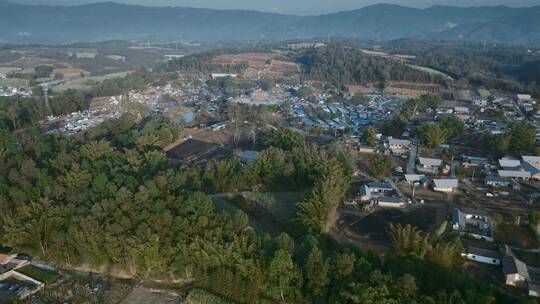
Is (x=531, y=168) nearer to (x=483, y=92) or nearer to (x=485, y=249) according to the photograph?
(x=485, y=249)

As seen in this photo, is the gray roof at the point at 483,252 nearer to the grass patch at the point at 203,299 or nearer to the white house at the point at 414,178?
the white house at the point at 414,178

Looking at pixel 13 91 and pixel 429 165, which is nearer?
pixel 429 165

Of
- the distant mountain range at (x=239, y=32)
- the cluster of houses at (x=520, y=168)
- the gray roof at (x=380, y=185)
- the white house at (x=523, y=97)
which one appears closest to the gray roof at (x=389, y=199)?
the gray roof at (x=380, y=185)

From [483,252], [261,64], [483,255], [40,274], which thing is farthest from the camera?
[261,64]

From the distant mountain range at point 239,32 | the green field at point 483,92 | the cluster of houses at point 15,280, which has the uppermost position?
the distant mountain range at point 239,32

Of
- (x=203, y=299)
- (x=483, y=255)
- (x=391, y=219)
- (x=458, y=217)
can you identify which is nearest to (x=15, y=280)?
(x=203, y=299)
